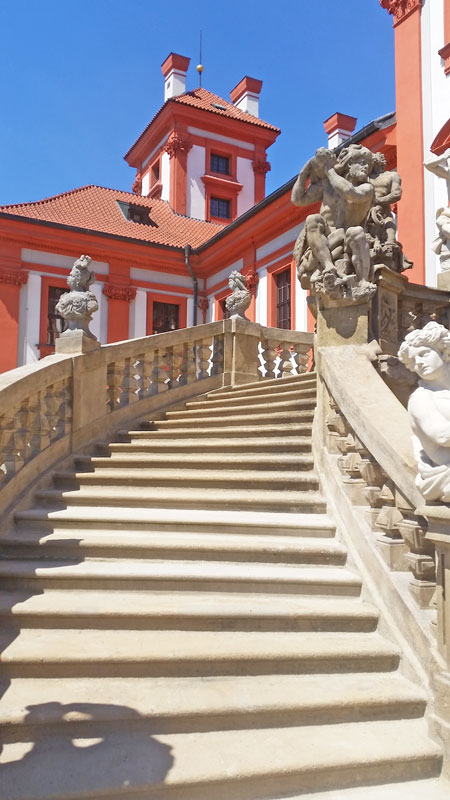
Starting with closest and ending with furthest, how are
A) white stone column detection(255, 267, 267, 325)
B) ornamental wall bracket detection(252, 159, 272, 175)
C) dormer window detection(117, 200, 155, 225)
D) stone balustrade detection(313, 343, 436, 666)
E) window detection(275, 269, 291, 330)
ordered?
stone balustrade detection(313, 343, 436, 666), window detection(275, 269, 291, 330), white stone column detection(255, 267, 267, 325), dormer window detection(117, 200, 155, 225), ornamental wall bracket detection(252, 159, 272, 175)

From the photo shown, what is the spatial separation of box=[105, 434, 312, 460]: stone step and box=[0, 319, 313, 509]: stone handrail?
44 centimetres

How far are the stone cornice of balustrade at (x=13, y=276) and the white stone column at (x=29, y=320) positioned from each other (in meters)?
0.18

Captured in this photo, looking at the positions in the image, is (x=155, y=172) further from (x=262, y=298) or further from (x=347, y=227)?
(x=347, y=227)

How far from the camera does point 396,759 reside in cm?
295

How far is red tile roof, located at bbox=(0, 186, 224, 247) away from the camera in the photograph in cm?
2020

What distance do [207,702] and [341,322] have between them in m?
3.35

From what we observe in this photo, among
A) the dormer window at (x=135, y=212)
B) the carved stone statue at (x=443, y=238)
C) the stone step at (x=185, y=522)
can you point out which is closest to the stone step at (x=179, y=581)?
the stone step at (x=185, y=522)

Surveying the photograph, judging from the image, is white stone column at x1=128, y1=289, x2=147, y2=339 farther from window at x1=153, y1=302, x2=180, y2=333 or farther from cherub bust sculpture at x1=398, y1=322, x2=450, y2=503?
cherub bust sculpture at x1=398, y1=322, x2=450, y2=503

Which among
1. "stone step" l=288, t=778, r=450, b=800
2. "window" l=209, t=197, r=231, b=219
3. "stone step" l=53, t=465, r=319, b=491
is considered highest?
"window" l=209, t=197, r=231, b=219

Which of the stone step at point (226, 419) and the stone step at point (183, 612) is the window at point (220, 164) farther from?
the stone step at point (183, 612)

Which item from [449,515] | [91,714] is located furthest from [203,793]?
[449,515]

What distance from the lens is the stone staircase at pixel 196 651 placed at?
2.84 metres

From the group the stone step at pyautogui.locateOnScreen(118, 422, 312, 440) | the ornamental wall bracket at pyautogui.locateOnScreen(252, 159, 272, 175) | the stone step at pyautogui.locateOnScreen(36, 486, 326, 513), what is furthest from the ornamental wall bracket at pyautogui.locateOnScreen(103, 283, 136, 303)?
the stone step at pyautogui.locateOnScreen(36, 486, 326, 513)

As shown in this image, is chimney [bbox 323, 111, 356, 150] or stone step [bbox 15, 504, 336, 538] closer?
stone step [bbox 15, 504, 336, 538]
